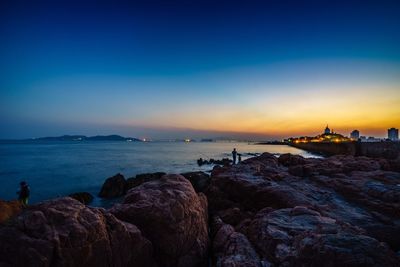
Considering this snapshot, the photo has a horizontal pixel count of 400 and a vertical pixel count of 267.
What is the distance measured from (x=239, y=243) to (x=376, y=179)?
11710 mm

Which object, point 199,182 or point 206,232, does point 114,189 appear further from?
point 206,232

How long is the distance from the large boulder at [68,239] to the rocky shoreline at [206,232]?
0.05ft

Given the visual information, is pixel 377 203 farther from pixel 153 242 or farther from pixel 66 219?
pixel 66 219

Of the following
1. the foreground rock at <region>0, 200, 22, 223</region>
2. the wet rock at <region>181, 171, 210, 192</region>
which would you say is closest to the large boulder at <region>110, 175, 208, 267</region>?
the foreground rock at <region>0, 200, 22, 223</region>

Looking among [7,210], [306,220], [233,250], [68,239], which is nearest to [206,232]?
[233,250]

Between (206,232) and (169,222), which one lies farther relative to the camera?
(206,232)

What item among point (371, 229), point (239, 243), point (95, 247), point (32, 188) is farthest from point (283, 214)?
point (32, 188)

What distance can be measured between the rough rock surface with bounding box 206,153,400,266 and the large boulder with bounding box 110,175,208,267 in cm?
75

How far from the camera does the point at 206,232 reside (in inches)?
332

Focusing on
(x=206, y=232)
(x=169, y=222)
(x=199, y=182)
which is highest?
(x=169, y=222)

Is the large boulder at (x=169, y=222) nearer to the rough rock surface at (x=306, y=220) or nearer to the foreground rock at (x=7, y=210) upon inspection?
the rough rock surface at (x=306, y=220)

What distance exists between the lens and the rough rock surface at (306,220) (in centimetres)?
435

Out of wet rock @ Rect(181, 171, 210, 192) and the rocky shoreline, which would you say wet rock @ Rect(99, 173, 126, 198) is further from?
the rocky shoreline

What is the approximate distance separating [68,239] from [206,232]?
465cm
